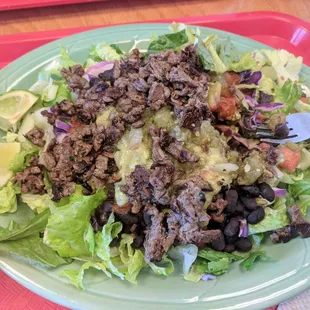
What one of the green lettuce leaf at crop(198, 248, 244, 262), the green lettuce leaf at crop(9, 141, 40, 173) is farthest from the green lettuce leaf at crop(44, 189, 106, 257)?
the green lettuce leaf at crop(198, 248, 244, 262)

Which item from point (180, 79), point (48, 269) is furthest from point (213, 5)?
point (48, 269)

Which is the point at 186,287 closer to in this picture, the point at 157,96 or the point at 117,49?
the point at 157,96

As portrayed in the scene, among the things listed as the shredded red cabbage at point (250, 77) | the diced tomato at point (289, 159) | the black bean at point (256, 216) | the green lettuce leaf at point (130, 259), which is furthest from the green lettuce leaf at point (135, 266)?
the shredded red cabbage at point (250, 77)

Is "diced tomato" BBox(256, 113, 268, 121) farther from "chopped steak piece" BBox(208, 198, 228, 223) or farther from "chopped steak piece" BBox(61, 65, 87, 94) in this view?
"chopped steak piece" BBox(61, 65, 87, 94)

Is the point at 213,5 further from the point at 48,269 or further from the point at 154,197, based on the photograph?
the point at 48,269

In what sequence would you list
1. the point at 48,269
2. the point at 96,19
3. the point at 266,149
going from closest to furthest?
the point at 48,269
the point at 266,149
the point at 96,19

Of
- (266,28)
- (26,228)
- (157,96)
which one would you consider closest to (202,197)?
(157,96)
